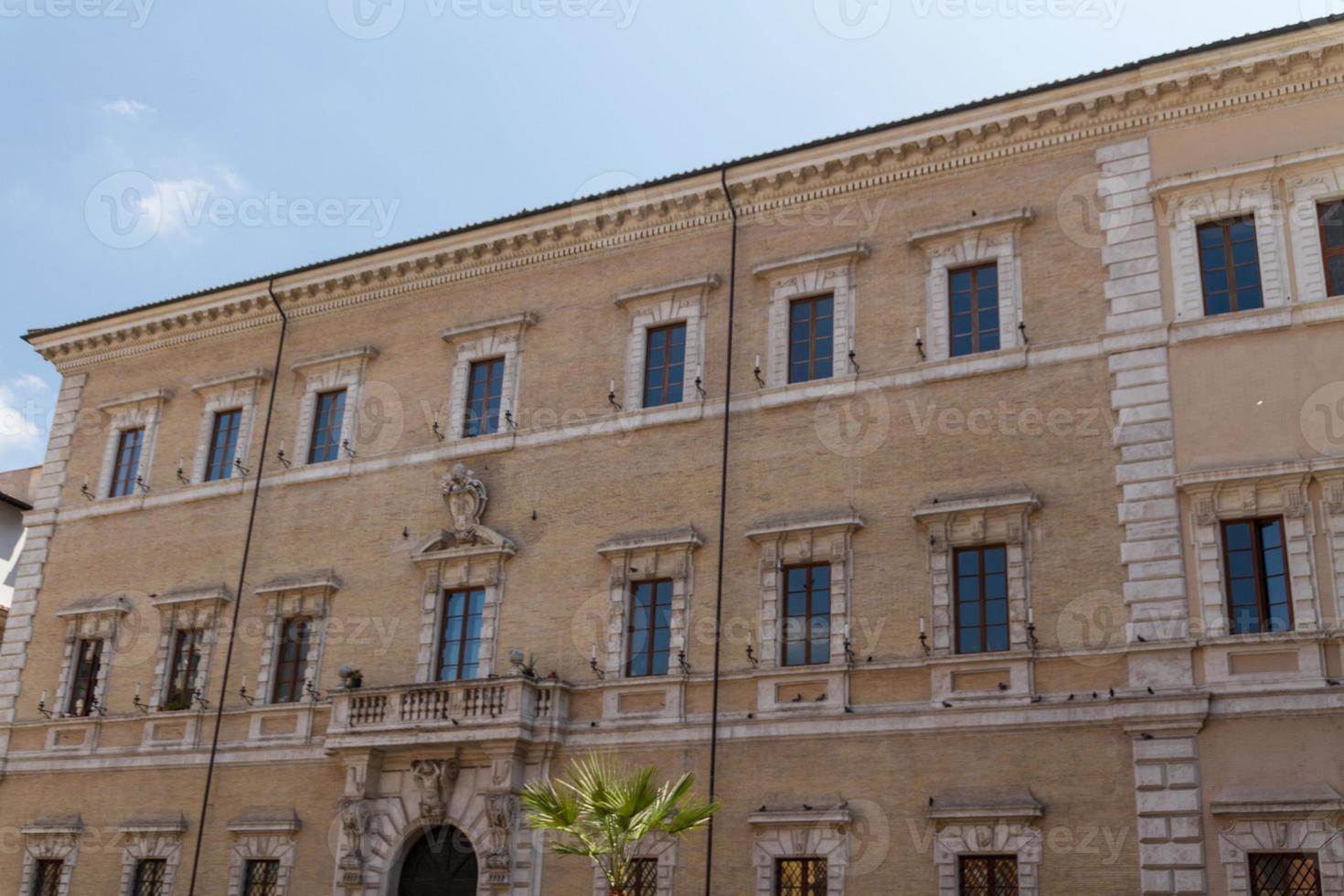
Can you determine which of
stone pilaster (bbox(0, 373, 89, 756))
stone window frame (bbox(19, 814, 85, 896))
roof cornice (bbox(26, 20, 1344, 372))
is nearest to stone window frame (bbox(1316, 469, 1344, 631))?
roof cornice (bbox(26, 20, 1344, 372))

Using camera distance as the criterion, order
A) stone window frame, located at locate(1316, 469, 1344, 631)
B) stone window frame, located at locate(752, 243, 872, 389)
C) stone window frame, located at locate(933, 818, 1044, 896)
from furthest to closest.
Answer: stone window frame, located at locate(752, 243, 872, 389) < stone window frame, located at locate(933, 818, 1044, 896) < stone window frame, located at locate(1316, 469, 1344, 631)

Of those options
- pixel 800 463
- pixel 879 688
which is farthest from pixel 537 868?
pixel 800 463

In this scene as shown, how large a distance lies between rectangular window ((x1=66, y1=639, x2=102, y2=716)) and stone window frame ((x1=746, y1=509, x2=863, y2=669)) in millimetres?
14431

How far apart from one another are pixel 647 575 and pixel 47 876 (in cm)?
1373

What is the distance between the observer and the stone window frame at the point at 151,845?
85.0ft

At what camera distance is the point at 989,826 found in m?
19.3

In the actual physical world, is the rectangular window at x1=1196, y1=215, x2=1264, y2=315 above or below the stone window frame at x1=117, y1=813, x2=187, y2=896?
above

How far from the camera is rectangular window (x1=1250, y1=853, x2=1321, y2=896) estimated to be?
1739cm

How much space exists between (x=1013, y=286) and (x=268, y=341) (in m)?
15.6

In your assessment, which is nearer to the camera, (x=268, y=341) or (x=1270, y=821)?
(x=1270, y=821)

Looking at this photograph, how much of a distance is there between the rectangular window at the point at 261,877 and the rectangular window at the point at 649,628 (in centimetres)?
743

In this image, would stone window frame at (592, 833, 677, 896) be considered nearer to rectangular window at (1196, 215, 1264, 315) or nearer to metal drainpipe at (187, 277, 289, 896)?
metal drainpipe at (187, 277, 289, 896)

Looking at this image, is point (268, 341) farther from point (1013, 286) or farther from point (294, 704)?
point (1013, 286)

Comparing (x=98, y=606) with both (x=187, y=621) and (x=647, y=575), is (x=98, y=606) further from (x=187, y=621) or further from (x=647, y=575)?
(x=647, y=575)
